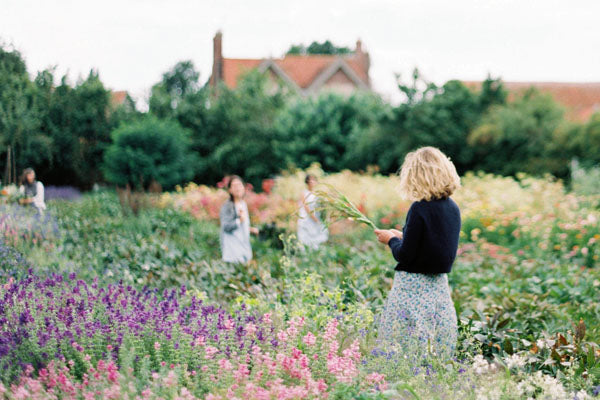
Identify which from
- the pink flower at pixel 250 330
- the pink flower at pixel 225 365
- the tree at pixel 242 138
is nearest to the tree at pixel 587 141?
the tree at pixel 242 138

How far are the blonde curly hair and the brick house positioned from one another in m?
28.9

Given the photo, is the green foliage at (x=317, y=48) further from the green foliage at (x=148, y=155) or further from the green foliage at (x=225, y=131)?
the green foliage at (x=148, y=155)

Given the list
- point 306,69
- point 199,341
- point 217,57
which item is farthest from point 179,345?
point 217,57

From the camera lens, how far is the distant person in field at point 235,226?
6484 mm

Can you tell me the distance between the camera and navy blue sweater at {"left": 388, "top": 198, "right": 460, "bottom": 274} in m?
3.34

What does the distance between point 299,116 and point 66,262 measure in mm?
15142

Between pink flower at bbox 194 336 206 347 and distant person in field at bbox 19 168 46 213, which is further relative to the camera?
distant person in field at bbox 19 168 46 213

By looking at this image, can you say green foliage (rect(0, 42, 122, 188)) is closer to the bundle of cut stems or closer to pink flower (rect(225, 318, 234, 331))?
the bundle of cut stems

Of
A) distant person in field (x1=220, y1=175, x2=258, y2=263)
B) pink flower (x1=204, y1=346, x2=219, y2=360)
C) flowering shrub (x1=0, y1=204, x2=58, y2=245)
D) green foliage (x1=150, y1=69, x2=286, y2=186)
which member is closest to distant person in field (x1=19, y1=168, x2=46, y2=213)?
flowering shrub (x1=0, y1=204, x2=58, y2=245)

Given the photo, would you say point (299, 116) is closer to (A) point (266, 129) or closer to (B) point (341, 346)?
(A) point (266, 129)

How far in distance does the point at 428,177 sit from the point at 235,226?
3.49 m

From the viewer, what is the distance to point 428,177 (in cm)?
334

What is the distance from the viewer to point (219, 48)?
3481 centimetres

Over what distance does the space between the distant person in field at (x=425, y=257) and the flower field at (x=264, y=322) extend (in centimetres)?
18
